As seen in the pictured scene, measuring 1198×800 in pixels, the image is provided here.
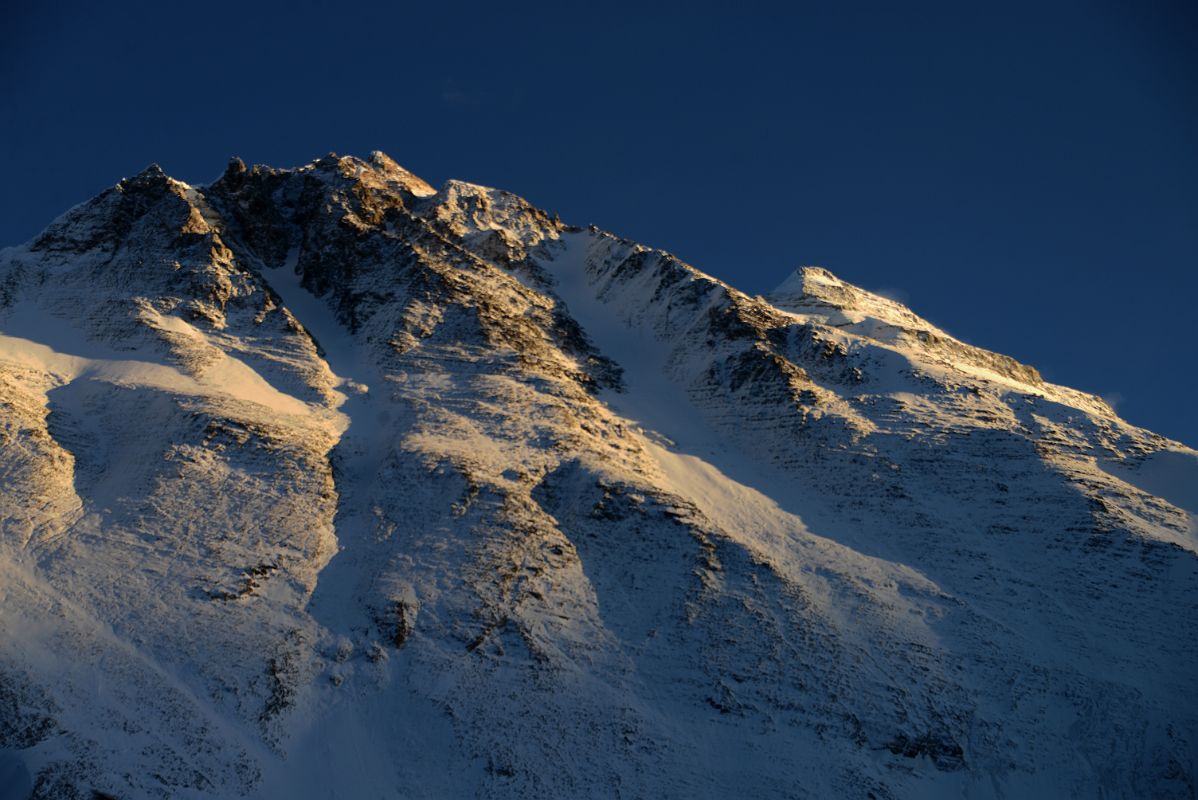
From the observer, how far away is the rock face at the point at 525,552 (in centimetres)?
4019

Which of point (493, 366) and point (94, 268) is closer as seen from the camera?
point (493, 366)

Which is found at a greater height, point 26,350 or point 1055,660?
point 1055,660

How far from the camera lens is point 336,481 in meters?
54.0

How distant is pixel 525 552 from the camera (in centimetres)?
4962

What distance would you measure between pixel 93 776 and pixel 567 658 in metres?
19.3

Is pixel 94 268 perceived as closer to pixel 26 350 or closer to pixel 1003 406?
pixel 26 350

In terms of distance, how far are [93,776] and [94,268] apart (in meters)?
47.4

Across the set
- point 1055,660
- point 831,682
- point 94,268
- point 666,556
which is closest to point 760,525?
point 666,556

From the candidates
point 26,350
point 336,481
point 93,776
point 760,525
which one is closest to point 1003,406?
point 760,525

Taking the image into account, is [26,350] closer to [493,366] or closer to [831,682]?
[493,366]

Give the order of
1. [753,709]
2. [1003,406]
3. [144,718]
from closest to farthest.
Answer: [144,718] < [753,709] < [1003,406]

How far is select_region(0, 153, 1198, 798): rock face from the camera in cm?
4019

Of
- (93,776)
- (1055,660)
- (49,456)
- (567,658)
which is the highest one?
(1055,660)

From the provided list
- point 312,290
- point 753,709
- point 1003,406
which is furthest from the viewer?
point 312,290
